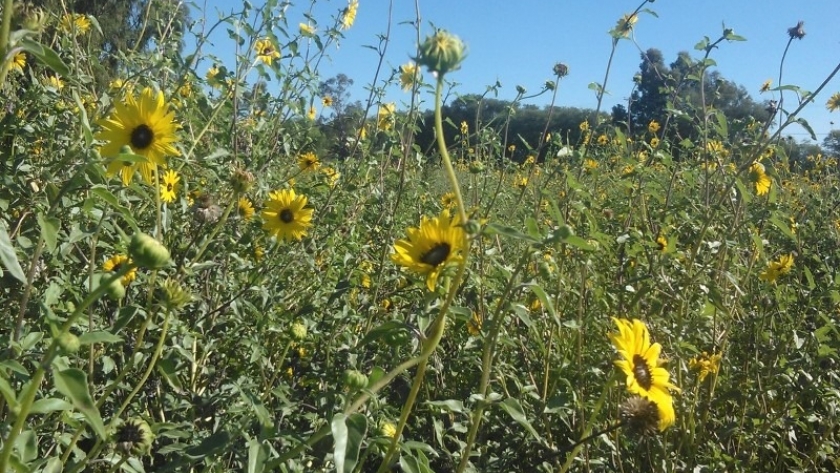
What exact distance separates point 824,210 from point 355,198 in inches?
92.9

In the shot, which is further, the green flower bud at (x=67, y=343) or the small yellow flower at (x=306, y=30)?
the small yellow flower at (x=306, y=30)

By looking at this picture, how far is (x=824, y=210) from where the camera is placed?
3.44 m

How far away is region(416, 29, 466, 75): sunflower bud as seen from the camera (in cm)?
80

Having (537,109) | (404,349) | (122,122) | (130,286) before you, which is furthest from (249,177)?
(537,109)

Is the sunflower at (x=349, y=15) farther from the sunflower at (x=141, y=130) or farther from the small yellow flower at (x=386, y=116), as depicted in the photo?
the sunflower at (x=141, y=130)

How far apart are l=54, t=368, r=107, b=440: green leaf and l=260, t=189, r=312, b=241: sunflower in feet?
3.86

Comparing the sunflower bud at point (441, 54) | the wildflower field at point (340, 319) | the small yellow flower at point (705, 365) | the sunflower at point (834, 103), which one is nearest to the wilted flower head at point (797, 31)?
the wildflower field at point (340, 319)

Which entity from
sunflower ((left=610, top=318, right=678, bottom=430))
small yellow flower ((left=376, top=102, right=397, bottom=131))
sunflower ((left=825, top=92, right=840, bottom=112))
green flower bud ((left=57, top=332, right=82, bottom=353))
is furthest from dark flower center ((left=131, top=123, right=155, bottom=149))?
sunflower ((left=825, top=92, right=840, bottom=112))

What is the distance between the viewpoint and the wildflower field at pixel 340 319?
3.21 ft

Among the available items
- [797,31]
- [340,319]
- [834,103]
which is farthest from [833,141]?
[340,319]

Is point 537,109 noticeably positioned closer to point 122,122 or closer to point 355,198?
point 355,198

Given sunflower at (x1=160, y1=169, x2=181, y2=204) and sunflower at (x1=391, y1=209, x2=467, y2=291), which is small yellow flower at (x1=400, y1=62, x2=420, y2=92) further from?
sunflower at (x1=391, y1=209, x2=467, y2=291)

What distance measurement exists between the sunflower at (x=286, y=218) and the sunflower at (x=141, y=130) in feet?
1.88

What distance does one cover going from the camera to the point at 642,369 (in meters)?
1.17
